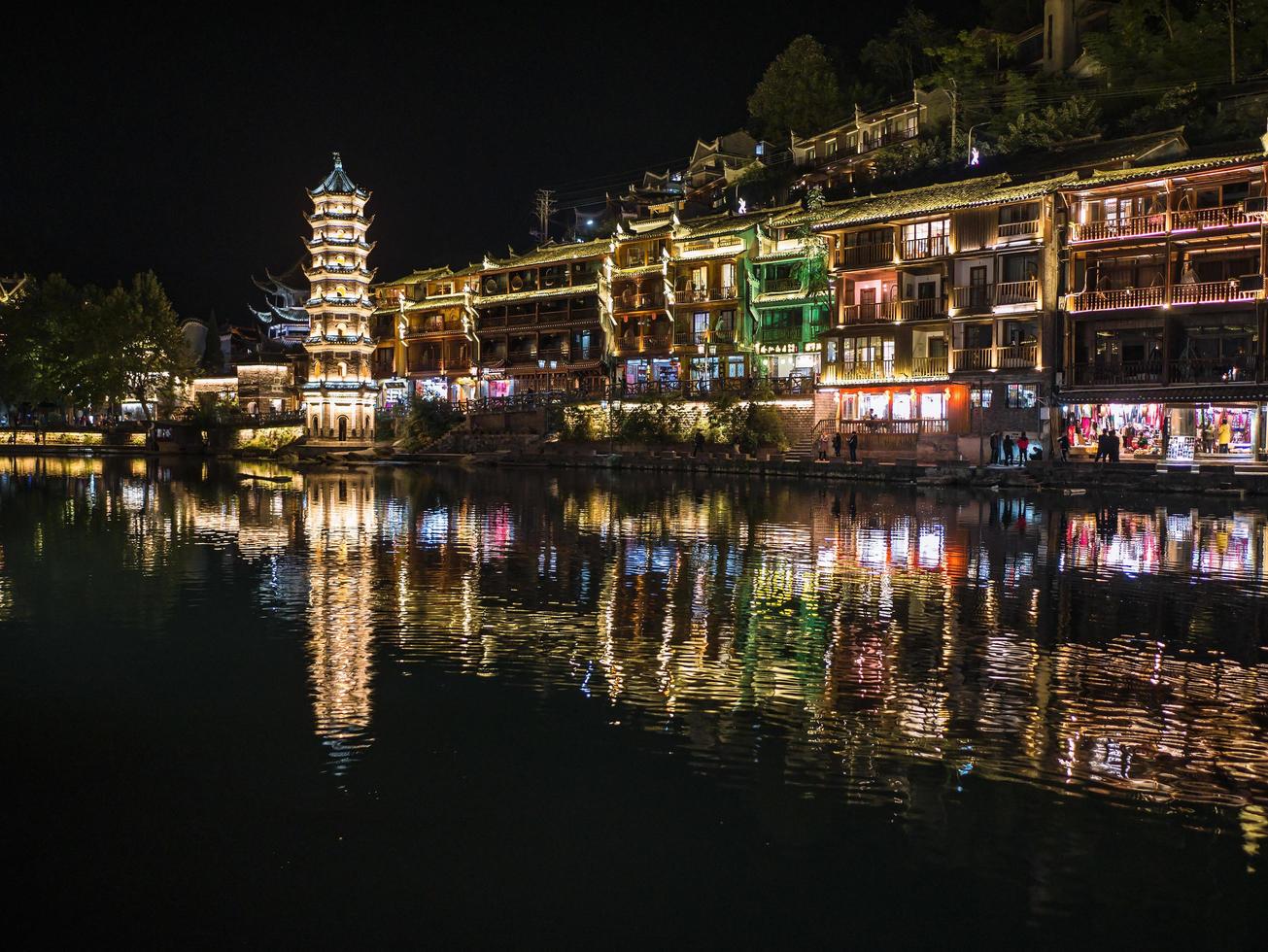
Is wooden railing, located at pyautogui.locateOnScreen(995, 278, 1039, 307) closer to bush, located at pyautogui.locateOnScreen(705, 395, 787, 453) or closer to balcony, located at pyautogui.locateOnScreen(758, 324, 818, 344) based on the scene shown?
bush, located at pyautogui.locateOnScreen(705, 395, 787, 453)

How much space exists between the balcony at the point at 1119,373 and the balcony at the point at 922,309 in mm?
7379

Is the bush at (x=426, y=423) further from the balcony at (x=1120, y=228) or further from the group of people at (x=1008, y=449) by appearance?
the balcony at (x=1120, y=228)

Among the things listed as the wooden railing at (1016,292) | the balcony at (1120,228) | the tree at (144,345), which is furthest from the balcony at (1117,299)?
the tree at (144,345)

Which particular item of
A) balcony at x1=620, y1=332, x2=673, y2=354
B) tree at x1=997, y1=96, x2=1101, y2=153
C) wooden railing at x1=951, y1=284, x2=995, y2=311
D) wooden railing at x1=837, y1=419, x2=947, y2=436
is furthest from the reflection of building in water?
tree at x1=997, y1=96, x2=1101, y2=153

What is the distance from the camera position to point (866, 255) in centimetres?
5544

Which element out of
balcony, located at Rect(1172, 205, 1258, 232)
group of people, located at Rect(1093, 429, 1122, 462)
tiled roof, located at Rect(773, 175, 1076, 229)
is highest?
tiled roof, located at Rect(773, 175, 1076, 229)

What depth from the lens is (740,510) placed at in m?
32.8

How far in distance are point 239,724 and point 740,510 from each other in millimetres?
23057

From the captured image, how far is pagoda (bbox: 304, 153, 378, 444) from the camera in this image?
7556cm

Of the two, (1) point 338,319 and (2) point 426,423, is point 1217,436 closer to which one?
(2) point 426,423

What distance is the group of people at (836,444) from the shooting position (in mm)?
48938

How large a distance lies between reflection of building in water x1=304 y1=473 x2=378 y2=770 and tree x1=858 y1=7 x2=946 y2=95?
7057cm

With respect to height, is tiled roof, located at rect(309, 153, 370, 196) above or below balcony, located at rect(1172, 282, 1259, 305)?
above

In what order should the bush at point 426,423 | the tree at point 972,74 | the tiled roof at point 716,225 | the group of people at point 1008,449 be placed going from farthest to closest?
the tree at point 972,74 < the bush at point 426,423 < the tiled roof at point 716,225 < the group of people at point 1008,449
